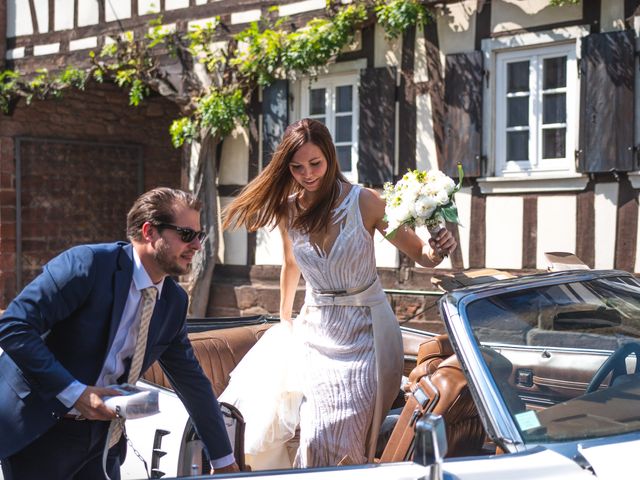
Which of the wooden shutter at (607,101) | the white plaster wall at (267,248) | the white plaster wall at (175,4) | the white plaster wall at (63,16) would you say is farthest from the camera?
the white plaster wall at (63,16)

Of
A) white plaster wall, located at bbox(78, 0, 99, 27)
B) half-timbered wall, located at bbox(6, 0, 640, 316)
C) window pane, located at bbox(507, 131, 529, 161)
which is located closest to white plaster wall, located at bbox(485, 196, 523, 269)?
half-timbered wall, located at bbox(6, 0, 640, 316)

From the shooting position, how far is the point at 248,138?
1110 cm

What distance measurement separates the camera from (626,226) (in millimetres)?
8328

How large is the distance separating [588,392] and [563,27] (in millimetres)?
6524

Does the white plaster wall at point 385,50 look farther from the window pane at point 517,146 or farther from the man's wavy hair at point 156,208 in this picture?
the man's wavy hair at point 156,208

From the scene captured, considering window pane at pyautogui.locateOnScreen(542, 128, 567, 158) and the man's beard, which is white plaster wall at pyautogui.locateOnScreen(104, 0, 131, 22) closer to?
window pane at pyautogui.locateOnScreen(542, 128, 567, 158)

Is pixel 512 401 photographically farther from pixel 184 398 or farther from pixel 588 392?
pixel 184 398

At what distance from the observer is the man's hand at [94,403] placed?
96.2 inches

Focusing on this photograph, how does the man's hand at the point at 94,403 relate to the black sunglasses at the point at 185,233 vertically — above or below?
below

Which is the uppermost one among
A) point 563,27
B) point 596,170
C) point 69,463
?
point 563,27

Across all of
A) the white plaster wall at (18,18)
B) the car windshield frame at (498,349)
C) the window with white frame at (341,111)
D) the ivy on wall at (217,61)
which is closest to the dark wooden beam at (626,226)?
the ivy on wall at (217,61)

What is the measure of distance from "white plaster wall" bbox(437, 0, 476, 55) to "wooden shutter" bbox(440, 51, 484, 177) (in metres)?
0.15

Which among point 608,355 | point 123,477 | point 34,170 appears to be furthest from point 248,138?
point 608,355

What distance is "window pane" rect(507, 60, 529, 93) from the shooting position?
9.03m
